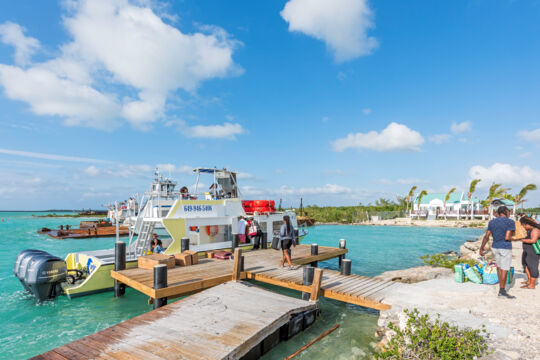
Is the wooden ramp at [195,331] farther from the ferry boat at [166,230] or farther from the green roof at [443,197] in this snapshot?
the green roof at [443,197]

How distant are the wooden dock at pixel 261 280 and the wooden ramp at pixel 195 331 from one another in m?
1.11

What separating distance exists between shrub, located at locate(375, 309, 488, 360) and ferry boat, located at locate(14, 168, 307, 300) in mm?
10126

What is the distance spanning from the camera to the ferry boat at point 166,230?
36.8 feet

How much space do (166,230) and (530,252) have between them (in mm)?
15577

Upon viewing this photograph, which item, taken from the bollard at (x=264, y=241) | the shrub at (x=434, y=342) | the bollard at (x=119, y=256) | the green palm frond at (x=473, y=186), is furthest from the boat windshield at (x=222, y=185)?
the green palm frond at (x=473, y=186)

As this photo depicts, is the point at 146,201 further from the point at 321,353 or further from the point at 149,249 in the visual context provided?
the point at 321,353

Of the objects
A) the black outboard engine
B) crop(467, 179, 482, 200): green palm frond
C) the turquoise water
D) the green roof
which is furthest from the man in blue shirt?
the green roof

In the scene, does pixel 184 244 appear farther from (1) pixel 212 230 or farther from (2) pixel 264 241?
(2) pixel 264 241

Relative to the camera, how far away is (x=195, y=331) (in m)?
6.20

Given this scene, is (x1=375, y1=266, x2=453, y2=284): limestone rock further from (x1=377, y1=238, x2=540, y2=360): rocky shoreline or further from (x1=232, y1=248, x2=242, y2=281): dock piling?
(x1=232, y1=248, x2=242, y2=281): dock piling

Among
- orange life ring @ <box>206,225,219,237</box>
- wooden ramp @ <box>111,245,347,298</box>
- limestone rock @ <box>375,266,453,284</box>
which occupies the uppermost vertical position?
orange life ring @ <box>206,225,219,237</box>

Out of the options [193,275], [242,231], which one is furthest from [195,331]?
[242,231]

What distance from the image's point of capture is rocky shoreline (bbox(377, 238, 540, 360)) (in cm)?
563

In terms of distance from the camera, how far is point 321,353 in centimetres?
775
